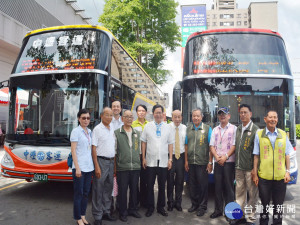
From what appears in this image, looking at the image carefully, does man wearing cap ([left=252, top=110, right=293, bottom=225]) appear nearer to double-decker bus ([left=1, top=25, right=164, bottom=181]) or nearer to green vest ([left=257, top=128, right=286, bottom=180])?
green vest ([left=257, top=128, right=286, bottom=180])

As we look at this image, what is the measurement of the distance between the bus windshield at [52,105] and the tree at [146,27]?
35.7 feet

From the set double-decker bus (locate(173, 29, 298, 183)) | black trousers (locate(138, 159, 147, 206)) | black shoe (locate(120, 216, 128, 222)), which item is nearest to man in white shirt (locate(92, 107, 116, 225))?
black shoe (locate(120, 216, 128, 222))

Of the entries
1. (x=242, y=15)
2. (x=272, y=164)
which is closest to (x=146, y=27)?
(x=272, y=164)

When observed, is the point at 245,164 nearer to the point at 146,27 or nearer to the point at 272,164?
the point at 272,164

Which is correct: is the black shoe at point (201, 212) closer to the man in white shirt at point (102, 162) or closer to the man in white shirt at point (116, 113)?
the man in white shirt at point (102, 162)

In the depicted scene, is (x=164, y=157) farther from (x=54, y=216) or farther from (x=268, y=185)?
(x=54, y=216)

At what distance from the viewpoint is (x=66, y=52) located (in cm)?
525

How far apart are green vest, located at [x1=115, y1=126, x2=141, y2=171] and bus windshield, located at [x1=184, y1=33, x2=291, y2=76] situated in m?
2.28

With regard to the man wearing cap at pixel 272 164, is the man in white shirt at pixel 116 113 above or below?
above

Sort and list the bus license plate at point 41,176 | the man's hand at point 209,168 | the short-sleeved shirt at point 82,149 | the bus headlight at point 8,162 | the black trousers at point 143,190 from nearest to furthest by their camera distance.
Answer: the short-sleeved shirt at point 82,149 < the man's hand at point 209,168 < the black trousers at point 143,190 < the bus license plate at point 41,176 < the bus headlight at point 8,162

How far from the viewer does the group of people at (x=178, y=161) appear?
11.3ft

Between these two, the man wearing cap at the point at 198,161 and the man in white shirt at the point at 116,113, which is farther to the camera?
the man in white shirt at the point at 116,113

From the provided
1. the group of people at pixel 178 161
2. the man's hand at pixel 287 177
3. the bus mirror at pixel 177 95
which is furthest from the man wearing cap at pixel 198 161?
the man's hand at pixel 287 177

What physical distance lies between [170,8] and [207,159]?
14852 millimetres
